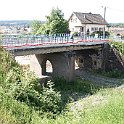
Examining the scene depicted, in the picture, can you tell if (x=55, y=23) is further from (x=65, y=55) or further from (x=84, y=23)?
(x=65, y=55)

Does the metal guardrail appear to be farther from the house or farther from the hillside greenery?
the house

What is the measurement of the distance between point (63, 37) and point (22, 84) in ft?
75.4

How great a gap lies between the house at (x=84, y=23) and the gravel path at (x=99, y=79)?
1015 inches

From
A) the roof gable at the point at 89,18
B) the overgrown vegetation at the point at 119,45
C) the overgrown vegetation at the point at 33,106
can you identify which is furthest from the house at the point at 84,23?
the overgrown vegetation at the point at 33,106

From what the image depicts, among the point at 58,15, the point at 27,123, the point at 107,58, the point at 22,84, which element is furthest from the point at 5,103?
the point at 58,15

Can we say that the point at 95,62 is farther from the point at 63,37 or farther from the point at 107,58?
the point at 63,37

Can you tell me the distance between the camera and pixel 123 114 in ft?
40.0

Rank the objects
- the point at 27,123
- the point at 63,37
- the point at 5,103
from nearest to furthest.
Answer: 1. the point at 27,123
2. the point at 5,103
3. the point at 63,37

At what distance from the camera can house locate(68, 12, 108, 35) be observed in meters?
68.5

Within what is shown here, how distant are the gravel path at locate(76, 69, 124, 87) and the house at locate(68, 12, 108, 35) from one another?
25.8m

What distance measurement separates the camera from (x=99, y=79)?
39062mm

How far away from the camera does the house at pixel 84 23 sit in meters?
68.5

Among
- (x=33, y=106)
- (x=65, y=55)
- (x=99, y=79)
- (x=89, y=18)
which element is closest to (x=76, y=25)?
(x=89, y=18)

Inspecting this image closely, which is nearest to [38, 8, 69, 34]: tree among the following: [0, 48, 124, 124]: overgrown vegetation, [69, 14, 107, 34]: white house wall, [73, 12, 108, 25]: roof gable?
[69, 14, 107, 34]: white house wall
